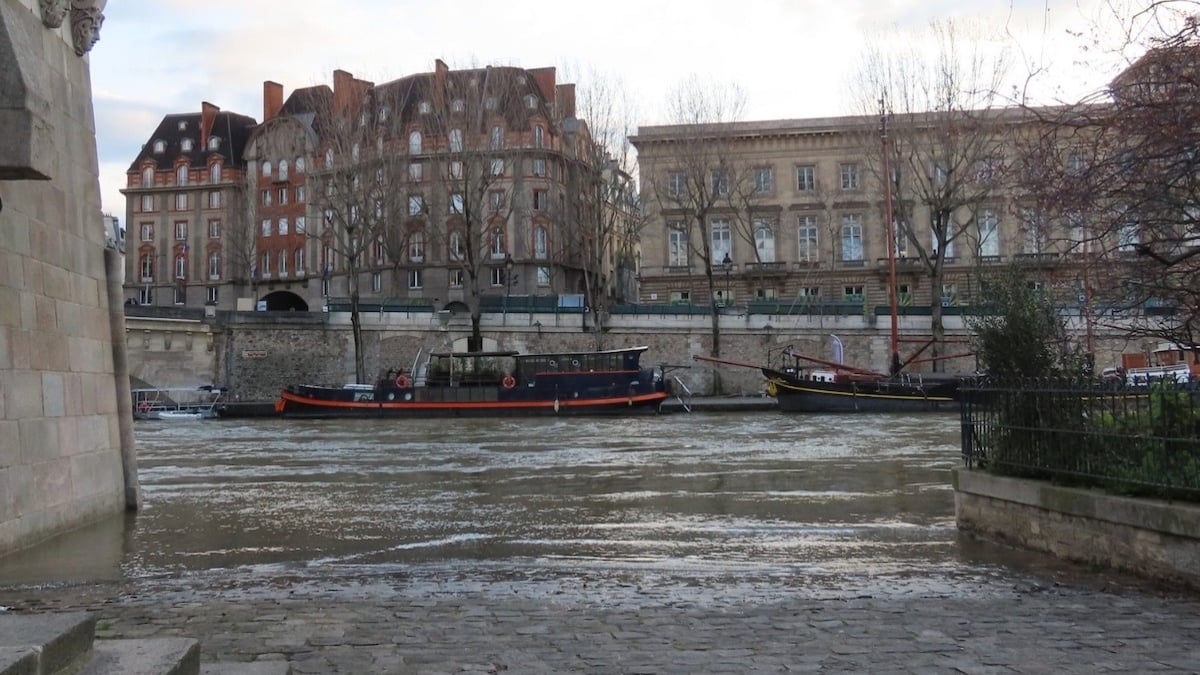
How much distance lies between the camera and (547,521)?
10.6 m

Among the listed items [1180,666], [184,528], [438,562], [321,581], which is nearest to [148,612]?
[321,581]

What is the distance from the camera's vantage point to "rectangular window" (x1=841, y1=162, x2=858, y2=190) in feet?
178

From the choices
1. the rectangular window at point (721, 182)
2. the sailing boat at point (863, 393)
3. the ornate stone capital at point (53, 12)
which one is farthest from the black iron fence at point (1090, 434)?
the rectangular window at point (721, 182)

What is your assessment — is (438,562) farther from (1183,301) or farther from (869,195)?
(869,195)

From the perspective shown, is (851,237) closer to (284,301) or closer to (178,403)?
(178,403)

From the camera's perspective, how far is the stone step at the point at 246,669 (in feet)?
12.7

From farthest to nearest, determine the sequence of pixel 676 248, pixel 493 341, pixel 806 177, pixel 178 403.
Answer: pixel 676 248, pixel 806 177, pixel 493 341, pixel 178 403

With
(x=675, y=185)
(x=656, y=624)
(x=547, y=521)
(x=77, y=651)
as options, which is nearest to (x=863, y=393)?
(x=675, y=185)

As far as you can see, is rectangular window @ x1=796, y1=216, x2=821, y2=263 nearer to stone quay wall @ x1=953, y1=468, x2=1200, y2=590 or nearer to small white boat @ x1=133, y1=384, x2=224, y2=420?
small white boat @ x1=133, y1=384, x2=224, y2=420

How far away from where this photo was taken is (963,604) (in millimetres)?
5820

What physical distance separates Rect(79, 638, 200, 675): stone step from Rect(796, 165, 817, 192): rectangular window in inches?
2112

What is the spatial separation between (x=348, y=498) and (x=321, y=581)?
615 centimetres

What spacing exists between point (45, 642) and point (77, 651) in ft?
0.91

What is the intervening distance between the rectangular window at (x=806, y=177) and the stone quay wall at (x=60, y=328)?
48076mm
